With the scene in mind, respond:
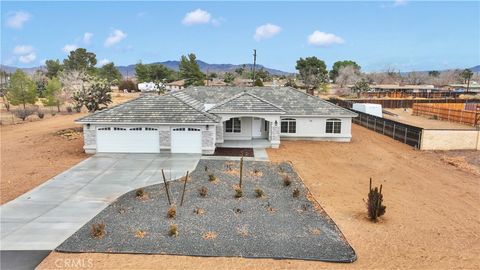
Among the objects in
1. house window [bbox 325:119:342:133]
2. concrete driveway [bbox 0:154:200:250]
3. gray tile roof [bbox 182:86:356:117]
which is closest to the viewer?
concrete driveway [bbox 0:154:200:250]

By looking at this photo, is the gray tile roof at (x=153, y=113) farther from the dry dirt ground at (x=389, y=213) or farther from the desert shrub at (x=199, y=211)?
the desert shrub at (x=199, y=211)

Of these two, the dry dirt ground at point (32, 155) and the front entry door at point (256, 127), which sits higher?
the front entry door at point (256, 127)

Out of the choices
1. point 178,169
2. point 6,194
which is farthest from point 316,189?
point 6,194

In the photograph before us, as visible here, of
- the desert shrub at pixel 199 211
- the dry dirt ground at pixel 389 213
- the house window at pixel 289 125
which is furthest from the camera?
the house window at pixel 289 125

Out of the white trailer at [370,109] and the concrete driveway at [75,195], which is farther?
the white trailer at [370,109]

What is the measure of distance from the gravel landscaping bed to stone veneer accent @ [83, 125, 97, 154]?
8770 millimetres

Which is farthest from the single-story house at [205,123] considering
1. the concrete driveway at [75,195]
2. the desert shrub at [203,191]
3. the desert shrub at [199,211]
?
the desert shrub at [199,211]

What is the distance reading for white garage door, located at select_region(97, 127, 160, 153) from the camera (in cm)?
2311

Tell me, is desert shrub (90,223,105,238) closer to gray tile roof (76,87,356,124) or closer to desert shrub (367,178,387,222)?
desert shrub (367,178,387,222)

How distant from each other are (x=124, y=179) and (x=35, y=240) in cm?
664

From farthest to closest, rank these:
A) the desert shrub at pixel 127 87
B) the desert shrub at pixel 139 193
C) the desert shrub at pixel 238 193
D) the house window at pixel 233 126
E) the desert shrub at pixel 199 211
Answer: the desert shrub at pixel 127 87
the house window at pixel 233 126
the desert shrub at pixel 238 193
the desert shrub at pixel 139 193
the desert shrub at pixel 199 211

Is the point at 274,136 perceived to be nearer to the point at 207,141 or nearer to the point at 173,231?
the point at 207,141

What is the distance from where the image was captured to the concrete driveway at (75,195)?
11406 millimetres

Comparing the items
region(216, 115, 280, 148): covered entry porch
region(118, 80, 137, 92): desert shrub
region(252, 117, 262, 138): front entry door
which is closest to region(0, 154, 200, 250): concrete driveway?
region(216, 115, 280, 148): covered entry porch
